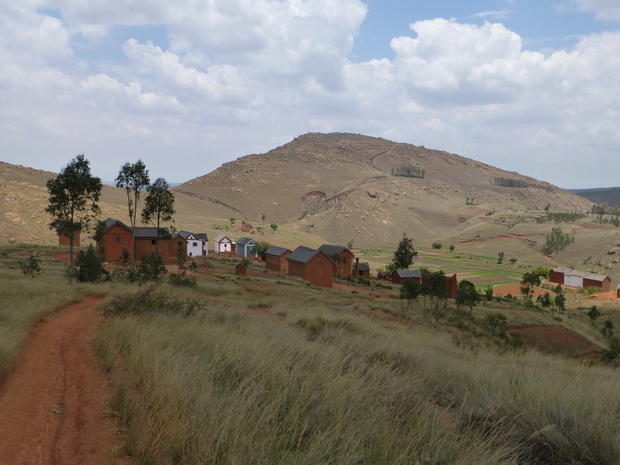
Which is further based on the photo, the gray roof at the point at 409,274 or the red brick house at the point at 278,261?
the gray roof at the point at 409,274

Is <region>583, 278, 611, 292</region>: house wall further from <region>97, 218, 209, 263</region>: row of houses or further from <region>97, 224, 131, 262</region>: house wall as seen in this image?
<region>97, 224, 131, 262</region>: house wall

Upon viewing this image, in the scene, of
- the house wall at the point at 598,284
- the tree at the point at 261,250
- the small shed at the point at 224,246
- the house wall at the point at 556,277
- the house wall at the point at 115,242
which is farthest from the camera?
the house wall at the point at 556,277

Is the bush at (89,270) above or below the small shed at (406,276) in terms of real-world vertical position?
above

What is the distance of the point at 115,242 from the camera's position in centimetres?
4759

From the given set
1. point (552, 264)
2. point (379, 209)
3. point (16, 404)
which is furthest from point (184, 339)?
point (379, 209)

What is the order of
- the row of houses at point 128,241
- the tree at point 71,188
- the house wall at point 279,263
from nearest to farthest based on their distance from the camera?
the tree at point 71,188 < the row of houses at point 128,241 < the house wall at point 279,263

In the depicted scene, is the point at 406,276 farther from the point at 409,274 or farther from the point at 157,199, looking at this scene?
the point at 157,199

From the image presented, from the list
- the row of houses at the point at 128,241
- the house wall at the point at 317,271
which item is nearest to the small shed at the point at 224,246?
the row of houses at the point at 128,241

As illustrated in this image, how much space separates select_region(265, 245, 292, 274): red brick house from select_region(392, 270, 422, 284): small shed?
56.8 ft

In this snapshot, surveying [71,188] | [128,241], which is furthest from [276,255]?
[71,188]

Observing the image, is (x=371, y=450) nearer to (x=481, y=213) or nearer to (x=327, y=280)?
(x=327, y=280)

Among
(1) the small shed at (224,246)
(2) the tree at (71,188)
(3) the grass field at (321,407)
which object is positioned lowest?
(3) the grass field at (321,407)

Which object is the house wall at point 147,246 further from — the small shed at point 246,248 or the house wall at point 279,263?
the small shed at point 246,248

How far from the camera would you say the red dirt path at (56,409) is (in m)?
4.18
